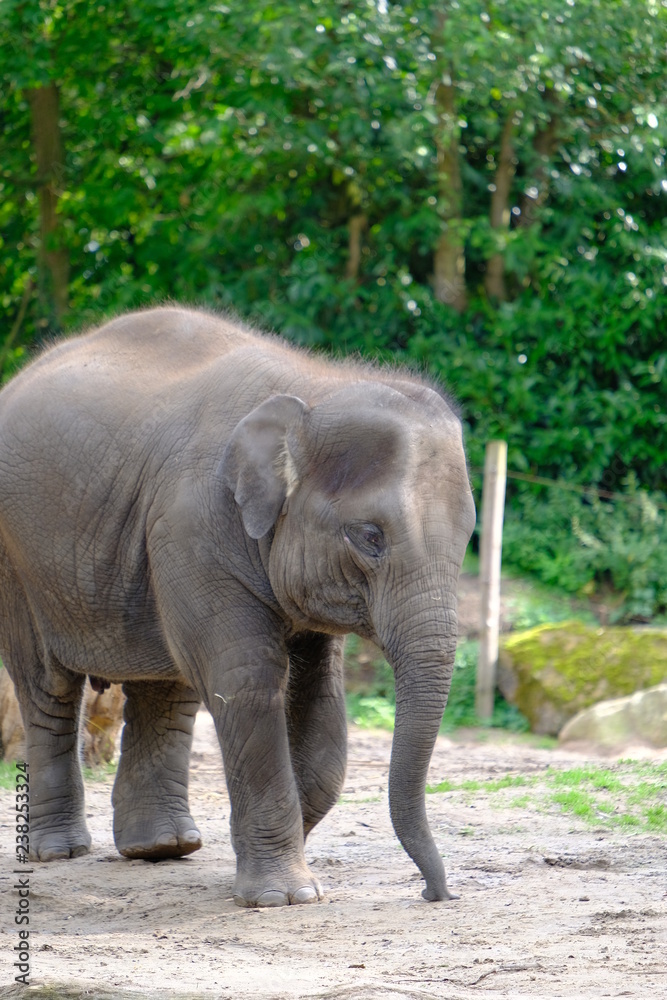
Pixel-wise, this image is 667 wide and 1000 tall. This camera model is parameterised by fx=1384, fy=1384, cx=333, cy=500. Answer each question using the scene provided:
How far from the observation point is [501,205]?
13.3 m

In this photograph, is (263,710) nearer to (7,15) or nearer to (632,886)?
(632,886)

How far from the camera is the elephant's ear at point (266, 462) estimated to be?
481cm

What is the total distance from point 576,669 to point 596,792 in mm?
3122

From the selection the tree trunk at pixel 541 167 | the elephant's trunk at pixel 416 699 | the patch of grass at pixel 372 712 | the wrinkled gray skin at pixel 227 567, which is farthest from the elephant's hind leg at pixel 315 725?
the tree trunk at pixel 541 167

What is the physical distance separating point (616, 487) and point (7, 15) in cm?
717

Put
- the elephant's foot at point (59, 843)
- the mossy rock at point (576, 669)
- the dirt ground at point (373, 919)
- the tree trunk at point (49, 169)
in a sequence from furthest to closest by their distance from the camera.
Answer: the tree trunk at point (49, 169) < the mossy rock at point (576, 669) < the elephant's foot at point (59, 843) < the dirt ground at point (373, 919)

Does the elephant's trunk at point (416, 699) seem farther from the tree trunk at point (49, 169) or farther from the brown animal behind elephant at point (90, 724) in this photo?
the tree trunk at point (49, 169)

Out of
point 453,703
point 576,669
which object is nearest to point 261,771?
point 576,669

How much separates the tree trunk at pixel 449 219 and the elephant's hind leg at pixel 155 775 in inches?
293

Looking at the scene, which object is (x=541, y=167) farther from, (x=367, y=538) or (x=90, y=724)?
(x=367, y=538)

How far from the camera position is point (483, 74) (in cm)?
1170

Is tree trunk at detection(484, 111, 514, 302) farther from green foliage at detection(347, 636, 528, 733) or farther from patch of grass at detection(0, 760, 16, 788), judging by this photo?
patch of grass at detection(0, 760, 16, 788)

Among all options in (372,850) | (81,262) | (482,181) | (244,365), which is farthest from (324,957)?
(81,262)

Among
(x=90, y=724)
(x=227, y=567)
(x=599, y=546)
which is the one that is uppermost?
(x=227, y=567)
